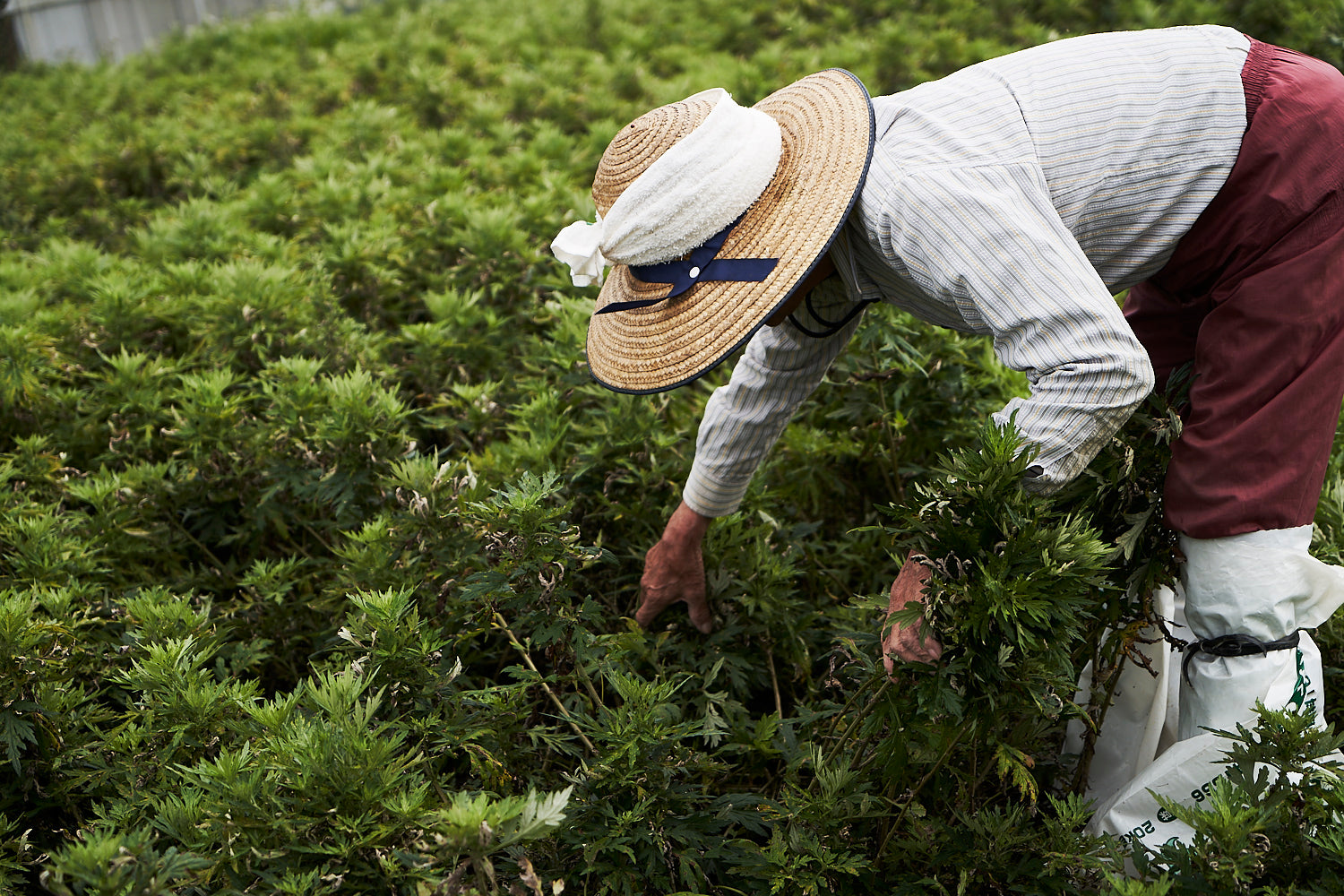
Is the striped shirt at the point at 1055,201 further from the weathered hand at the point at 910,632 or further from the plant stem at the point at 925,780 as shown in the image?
the plant stem at the point at 925,780

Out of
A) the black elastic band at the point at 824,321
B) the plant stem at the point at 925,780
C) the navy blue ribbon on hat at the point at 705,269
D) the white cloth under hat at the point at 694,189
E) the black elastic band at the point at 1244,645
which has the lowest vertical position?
the plant stem at the point at 925,780

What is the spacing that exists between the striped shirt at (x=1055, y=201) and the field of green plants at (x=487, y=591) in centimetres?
21

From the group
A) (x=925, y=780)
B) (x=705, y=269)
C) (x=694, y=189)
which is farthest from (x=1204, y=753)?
(x=694, y=189)

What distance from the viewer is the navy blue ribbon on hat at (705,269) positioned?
6.18ft

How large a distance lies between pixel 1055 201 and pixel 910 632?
863 millimetres

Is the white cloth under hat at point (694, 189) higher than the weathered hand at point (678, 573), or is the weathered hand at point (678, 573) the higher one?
the white cloth under hat at point (694, 189)

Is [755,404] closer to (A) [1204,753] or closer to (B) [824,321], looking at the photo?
(B) [824,321]

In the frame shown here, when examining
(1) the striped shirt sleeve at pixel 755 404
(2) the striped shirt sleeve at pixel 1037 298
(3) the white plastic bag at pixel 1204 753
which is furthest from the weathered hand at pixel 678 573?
(3) the white plastic bag at pixel 1204 753

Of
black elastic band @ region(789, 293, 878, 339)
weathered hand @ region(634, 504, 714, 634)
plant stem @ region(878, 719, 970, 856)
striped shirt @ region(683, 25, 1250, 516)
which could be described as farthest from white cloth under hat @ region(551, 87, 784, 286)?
plant stem @ region(878, 719, 970, 856)

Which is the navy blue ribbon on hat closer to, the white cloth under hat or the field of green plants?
the white cloth under hat

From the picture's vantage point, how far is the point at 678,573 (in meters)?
2.49

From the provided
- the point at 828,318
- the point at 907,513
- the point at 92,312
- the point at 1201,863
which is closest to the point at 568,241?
the point at 828,318

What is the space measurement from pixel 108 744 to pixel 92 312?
2.10 m

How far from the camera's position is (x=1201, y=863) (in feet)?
5.40
